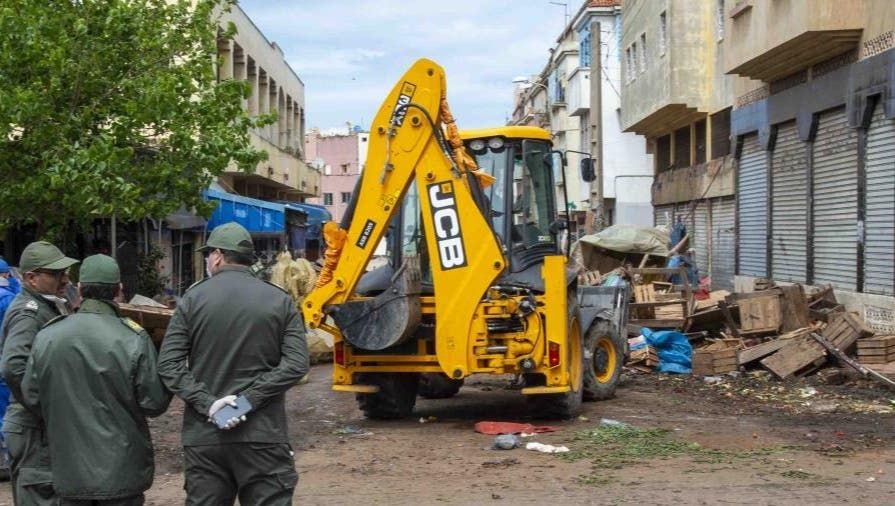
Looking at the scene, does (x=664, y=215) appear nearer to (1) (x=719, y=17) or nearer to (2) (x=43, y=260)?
(1) (x=719, y=17)

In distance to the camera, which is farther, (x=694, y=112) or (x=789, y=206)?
(x=694, y=112)

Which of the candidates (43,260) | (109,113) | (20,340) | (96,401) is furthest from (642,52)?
(96,401)

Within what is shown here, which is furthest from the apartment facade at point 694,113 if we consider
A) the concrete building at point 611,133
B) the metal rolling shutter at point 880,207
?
the concrete building at point 611,133

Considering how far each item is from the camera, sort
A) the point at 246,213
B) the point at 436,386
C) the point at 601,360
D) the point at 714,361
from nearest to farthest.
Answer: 1. the point at 601,360
2. the point at 436,386
3. the point at 714,361
4. the point at 246,213

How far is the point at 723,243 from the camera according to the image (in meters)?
26.5

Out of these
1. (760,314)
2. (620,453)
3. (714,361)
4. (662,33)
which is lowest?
(620,453)

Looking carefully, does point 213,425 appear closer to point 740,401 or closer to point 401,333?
point 401,333

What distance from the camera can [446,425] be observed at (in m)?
11.6

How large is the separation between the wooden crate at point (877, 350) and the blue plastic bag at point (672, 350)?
2.52 meters

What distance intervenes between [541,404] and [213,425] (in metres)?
6.60

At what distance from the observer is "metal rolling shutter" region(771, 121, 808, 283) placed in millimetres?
20234

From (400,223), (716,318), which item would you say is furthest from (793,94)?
(400,223)

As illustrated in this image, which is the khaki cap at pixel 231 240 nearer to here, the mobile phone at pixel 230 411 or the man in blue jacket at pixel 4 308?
the mobile phone at pixel 230 411

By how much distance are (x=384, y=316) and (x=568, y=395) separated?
6.69 ft
